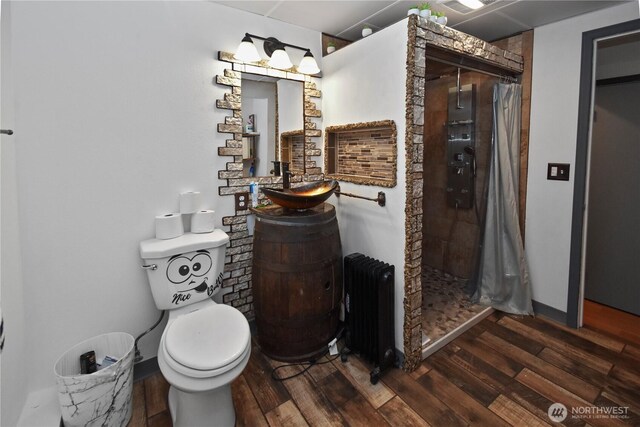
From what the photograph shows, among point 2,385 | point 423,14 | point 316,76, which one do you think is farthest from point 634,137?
point 2,385

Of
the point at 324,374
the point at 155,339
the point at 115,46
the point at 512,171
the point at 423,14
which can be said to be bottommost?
the point at 324,374

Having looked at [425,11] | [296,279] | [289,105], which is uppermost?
[425,11]

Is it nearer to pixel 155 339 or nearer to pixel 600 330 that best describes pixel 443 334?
pixel 600 330

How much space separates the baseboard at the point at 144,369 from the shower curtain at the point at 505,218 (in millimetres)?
2352

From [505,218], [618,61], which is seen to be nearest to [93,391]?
[505,218]

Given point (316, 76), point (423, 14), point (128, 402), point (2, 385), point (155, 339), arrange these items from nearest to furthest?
point (2, 385) < point (128, 402) < point (423, 14) < point (155, 339) < point (316, 76)

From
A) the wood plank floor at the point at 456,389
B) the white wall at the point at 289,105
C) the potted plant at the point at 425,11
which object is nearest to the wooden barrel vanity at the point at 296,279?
the wood plank floor at the point at 456,389

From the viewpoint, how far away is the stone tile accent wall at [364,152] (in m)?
1.89

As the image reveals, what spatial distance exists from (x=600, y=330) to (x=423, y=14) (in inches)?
95.2

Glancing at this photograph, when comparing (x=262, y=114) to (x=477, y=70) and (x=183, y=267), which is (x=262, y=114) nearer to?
(x=183, y=267)

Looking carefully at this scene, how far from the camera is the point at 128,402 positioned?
1527mm

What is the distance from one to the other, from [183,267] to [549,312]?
2565 millimetres

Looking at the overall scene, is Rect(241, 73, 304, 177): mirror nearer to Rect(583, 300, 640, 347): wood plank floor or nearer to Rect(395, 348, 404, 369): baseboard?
Rect(395, 348, 404, 369): baseboard

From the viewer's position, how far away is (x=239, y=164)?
6.65 ft
